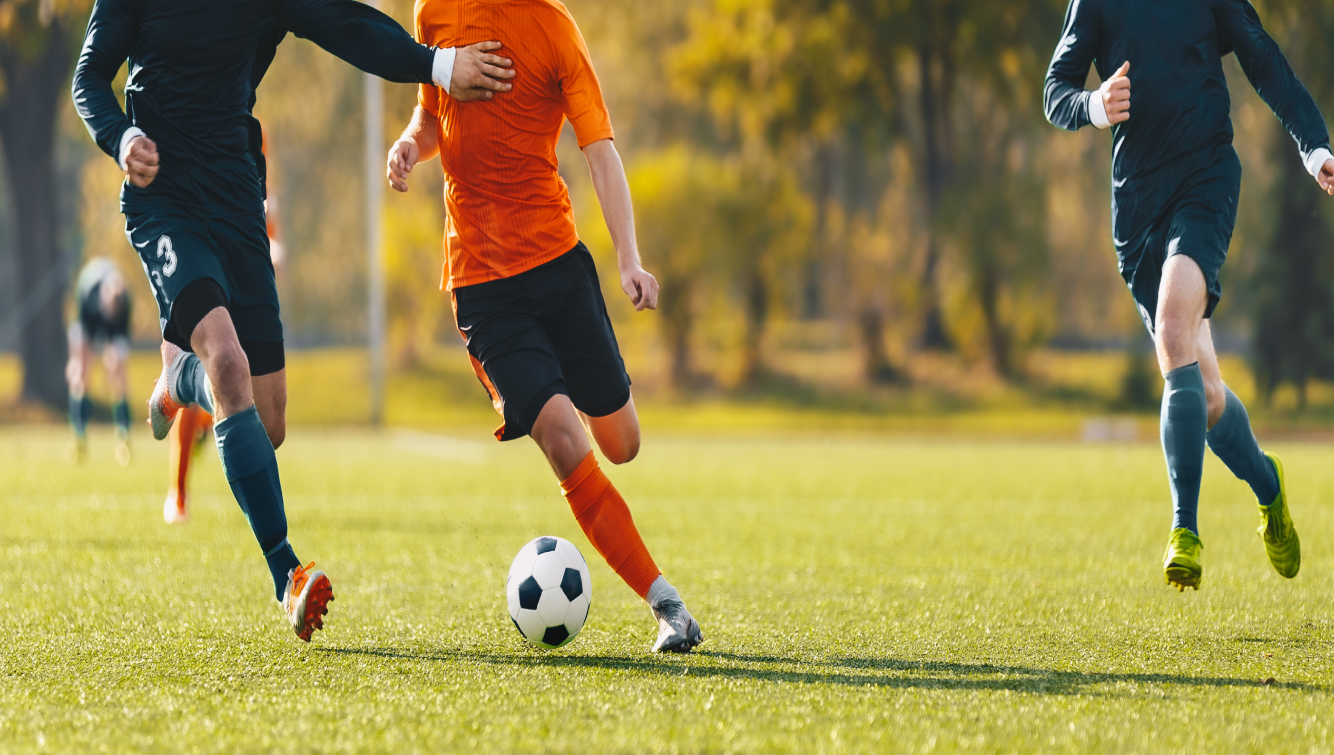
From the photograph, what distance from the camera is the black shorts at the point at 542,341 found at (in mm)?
3811

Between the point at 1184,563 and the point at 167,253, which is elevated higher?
the point at 167,253

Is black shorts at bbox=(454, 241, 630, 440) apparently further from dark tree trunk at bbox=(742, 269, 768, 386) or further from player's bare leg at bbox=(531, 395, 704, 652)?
dark tree trunk at bbox=(742, 269, 768, 386)

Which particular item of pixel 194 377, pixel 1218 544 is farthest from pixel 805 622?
pixel 1218 544

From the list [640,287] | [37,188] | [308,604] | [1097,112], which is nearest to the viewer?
[308,604]

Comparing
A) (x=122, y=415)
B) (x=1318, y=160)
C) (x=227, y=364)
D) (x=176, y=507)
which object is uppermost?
(x=1318, y=160)

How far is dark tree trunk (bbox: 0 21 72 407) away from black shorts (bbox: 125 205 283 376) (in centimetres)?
1795

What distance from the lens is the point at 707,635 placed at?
4.07 metres

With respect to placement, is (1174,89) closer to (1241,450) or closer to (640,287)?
(1241,450)

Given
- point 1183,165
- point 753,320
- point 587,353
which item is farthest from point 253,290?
point 753,320

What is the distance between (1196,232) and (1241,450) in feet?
2.49

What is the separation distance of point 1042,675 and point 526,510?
5.19m

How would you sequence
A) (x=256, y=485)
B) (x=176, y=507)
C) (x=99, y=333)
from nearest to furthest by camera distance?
1. (x=256, y=485)
2. (x=176, y=507)
3. (x=99, y=333)

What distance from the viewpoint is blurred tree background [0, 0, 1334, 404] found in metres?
20.2

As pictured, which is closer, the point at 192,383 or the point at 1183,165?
the point at 192,383
